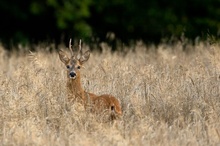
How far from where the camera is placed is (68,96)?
31.0 feet

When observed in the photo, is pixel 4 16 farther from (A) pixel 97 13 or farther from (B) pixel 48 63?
(B) pixel 48 63

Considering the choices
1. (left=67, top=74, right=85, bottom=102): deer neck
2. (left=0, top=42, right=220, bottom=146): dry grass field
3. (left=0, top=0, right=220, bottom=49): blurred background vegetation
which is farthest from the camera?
(left=0, top=0, right=220, bottom=49): blurred background vegetation

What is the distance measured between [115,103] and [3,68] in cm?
441

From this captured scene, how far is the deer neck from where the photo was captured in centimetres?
938

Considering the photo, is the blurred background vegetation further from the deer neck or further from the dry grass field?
the deer neck

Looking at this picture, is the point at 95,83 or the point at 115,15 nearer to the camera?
the point at 95,83

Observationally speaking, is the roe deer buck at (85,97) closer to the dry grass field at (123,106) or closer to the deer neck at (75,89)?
the deer neck at (75,89)

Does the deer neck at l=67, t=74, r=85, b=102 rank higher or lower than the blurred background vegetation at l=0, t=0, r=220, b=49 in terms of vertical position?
lower

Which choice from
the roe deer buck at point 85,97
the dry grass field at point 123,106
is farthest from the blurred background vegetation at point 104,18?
the roe deer buck at point 85,97

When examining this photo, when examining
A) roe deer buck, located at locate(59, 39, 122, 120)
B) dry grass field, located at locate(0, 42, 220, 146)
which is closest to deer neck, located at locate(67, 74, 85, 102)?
roe deer buck, located at locate(59, 39, 122, 120)

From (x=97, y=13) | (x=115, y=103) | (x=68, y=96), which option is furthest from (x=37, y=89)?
(x=97, y=13)

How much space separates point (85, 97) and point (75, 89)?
27 cm

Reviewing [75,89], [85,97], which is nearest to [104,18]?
[75,89]

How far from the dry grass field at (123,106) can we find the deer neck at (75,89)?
10 cm
